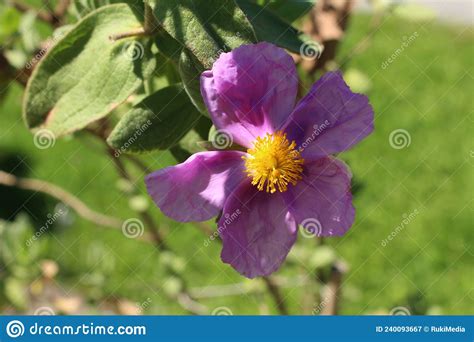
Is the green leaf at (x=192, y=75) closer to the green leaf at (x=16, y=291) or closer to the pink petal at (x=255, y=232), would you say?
the pink petal at (x=255, y=232)

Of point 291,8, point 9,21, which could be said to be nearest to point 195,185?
point 291,8

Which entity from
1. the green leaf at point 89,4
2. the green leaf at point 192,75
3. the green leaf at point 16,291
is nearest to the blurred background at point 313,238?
the green leaf at point 16,291

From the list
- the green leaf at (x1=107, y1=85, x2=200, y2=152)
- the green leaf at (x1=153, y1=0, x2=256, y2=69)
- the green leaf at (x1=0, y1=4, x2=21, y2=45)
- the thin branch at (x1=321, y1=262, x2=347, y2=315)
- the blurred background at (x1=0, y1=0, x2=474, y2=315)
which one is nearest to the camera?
the green leaf at (x1=153, y1=0, x2=256, y2=69)

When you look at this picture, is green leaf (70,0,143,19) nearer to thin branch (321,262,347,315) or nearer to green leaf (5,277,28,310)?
thin branch (321,262,347,315)

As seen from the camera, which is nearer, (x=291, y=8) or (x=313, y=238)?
(x=291, y=8)

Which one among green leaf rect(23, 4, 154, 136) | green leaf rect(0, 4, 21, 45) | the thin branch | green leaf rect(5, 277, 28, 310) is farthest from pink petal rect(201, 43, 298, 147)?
green leaf rect(5, 277, 28, 310)

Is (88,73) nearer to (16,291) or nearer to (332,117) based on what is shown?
(332,117)
